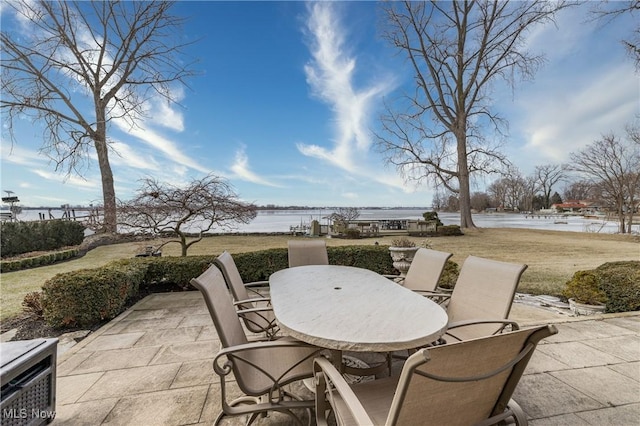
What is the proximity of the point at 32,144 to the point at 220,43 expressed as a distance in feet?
27.8

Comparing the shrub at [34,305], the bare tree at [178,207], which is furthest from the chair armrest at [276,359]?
the bare tree at [178,207]

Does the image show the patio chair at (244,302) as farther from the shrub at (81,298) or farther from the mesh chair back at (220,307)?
the shrub at (81,298)

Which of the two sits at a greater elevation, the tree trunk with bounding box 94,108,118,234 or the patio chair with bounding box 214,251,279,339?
the tree trunk with bounding box 94,108,118,234

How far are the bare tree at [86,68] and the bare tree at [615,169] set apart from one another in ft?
72.1

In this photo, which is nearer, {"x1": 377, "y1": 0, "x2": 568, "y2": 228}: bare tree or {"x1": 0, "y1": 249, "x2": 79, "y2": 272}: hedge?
{"x1": 0, "y1": 249, "x2": 79, "y2": 272}: hedge

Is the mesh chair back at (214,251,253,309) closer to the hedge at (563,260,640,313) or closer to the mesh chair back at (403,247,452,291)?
the mesh chair back at (403,247,452,291)

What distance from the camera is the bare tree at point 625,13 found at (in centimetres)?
595

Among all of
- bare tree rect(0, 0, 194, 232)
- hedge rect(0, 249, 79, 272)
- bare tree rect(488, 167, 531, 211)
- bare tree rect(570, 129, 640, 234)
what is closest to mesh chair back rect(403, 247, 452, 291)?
hedge rect(0, 249, 79, 272)

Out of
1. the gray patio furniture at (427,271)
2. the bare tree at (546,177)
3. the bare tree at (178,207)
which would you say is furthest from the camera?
the bare tree at (546,177)

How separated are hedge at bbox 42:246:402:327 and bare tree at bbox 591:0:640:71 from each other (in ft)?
22.3

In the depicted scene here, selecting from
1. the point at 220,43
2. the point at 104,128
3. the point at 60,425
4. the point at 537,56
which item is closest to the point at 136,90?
the point at 104,128

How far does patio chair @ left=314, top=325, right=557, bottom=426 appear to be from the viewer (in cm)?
83

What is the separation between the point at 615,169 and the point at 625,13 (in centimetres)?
1496

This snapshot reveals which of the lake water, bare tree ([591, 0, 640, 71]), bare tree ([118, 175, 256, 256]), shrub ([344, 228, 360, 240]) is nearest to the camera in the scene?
bare tree ([118, 175, 256, 256])
